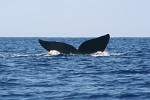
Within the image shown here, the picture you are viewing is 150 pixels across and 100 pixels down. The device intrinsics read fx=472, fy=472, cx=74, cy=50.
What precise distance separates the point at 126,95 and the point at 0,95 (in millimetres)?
3788

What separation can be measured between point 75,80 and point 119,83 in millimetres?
1825

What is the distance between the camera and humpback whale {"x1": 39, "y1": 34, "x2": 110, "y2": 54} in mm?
27391

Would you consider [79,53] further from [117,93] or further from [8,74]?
[117,93]

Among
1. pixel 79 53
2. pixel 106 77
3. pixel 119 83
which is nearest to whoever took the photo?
pixel 119 83

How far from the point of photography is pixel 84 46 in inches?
1139

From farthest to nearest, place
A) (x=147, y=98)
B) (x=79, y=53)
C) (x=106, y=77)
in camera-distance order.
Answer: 1. (x=79, y=53)
2. (x=106, y=77)
3. (x=147, y=98)

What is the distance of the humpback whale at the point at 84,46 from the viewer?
2739 cm

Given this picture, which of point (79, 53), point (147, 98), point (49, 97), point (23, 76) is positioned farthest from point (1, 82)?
point (79, 53)

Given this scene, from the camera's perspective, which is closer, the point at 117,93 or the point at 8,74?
the point at 117,93

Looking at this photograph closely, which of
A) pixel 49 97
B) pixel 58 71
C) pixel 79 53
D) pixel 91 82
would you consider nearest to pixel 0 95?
pixel 49 97

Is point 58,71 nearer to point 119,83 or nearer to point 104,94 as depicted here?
point 119,83

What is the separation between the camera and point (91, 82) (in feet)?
56.3

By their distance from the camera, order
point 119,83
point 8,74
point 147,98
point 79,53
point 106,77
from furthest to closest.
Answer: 1. point 79,53
2. point 8,74
3. point 106,77
4. point 119,83
5. point 147,98

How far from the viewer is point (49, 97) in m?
13.9
